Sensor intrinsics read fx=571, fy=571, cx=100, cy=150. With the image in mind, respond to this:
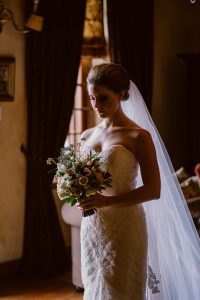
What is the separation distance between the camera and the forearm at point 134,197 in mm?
2535

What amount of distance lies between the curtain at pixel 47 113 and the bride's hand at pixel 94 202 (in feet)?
8.23

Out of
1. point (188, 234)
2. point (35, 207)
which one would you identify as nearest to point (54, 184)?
point (35, 207)

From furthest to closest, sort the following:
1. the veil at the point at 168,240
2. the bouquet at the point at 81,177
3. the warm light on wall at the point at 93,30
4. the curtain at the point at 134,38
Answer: the curtain at the point at 134,38 < the warm light on wall at the point at 93,30 < the veil at the point at 168,240 < the bouquet at the point at 81,177

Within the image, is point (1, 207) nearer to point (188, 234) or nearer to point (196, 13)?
point (188, 234)

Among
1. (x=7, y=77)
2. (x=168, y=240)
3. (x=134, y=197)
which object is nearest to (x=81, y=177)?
(x=134, y=197)

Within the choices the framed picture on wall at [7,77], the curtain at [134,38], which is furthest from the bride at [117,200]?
the curtain at [134,38]

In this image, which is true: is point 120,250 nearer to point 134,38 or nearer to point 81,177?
point 81,177

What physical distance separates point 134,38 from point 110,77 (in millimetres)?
3435

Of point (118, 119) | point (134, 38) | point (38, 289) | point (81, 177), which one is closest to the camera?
point (81, 177)

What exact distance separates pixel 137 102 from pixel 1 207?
83.6 inches

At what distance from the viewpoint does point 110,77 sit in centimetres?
260

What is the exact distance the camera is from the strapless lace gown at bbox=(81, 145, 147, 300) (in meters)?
2.64

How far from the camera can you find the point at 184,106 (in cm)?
687

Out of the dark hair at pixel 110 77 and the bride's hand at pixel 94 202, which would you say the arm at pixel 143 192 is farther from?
the dark hair at pixel 110 77
